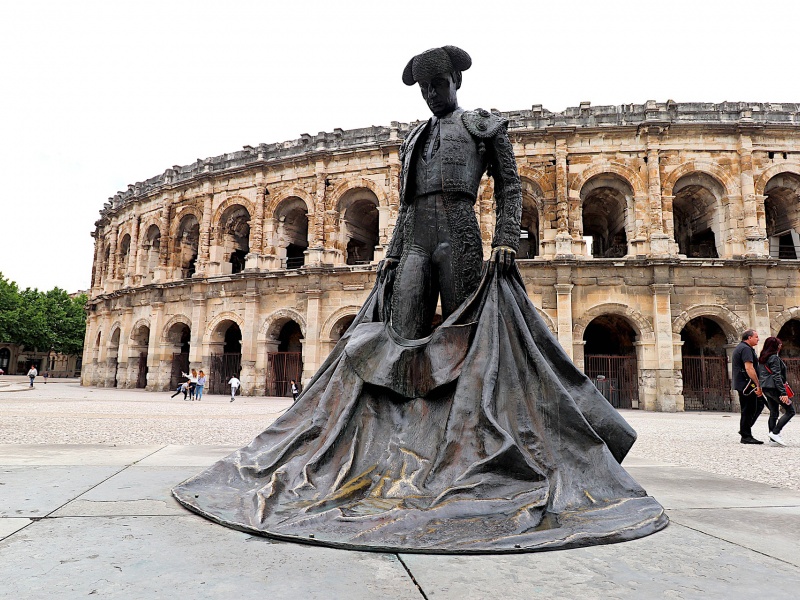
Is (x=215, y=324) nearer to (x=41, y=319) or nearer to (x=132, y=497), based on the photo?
(x=132, y=497)

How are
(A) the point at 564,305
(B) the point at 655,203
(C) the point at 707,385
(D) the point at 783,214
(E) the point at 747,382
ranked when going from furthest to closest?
(D) the point at 783,214 → (C) the point at 707,385 → (B) the point at 655,203 → (A) the point at 564,305 → (E) the point at 747,382

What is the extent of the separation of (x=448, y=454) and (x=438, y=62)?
2.36 m

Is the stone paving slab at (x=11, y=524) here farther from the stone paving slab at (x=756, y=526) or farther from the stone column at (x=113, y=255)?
the stone column at (x=113, y=255)

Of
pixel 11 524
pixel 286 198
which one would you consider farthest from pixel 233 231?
pixel 11 524

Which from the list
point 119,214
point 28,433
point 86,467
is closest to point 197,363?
point 119,214

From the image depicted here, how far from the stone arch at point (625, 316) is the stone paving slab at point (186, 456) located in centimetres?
1424

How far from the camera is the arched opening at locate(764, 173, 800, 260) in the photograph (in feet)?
57.0

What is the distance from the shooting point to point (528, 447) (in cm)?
249

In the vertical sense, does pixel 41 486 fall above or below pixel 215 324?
below

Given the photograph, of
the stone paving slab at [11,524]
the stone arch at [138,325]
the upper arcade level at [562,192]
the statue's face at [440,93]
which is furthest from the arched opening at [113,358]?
the statue's face at [440,93]

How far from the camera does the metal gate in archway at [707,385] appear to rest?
16.8m

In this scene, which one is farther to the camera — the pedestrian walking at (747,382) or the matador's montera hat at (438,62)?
the pedestrian walking at (747,382)

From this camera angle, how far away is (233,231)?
22188mm

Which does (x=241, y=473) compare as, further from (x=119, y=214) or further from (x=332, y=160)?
(x=119, y=214)
